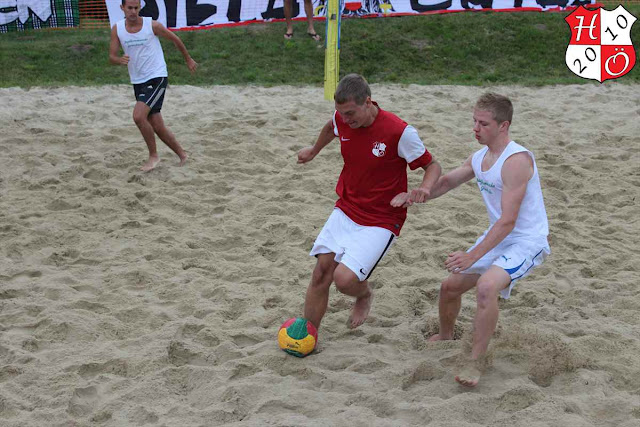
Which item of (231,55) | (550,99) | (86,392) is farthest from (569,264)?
(231,55)

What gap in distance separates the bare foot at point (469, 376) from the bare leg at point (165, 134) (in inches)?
177

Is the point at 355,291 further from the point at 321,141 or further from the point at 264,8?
the point at 264,8

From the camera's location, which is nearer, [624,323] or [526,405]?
[526,405]

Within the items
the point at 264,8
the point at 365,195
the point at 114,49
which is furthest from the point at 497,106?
the point at 264,8

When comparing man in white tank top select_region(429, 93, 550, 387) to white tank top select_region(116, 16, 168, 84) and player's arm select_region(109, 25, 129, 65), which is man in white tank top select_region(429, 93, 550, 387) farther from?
player's arm select_region(109, 25, 129, 65)

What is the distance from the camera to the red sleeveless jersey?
411 cm

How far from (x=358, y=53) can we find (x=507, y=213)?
9.01m

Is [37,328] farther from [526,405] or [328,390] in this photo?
[526,405]

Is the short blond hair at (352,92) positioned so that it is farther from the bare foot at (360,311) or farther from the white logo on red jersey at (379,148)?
the bare foot at (360,311)

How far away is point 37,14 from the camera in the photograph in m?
13.9

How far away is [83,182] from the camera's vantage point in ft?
23.1

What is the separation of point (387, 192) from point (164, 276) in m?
1.87

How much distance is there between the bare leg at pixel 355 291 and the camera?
409cm

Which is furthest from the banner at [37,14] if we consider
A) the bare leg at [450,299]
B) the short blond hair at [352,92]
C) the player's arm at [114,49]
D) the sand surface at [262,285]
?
the bare leg at [450,299]
